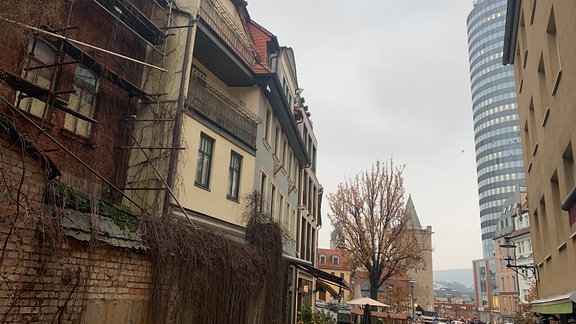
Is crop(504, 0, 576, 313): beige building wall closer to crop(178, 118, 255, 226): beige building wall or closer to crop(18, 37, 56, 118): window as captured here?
crop(178, 118, 255, 226): beige building wall

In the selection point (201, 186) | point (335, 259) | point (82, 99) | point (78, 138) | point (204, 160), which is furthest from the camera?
point (335, 259)

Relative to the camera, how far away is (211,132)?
45.0 ft

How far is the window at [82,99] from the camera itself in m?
10.5

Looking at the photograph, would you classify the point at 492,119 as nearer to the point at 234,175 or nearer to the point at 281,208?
the point at 281,208

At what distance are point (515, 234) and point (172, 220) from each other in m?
56.0

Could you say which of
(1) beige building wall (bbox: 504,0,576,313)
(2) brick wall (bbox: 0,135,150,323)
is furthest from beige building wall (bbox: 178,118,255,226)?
(1) beige building wall (bbox: 504,0,576,313)

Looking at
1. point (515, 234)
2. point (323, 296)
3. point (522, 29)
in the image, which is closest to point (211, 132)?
point (522, 29)

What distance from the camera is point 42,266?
19.7 ft

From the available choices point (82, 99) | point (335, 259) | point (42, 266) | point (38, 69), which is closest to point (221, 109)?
point (82, 99)

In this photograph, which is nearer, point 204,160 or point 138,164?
point 138,164

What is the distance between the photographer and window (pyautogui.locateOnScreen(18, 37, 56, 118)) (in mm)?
9203

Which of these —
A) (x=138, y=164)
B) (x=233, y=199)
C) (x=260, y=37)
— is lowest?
(x=233, y=199)

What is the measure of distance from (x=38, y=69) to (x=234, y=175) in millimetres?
7026

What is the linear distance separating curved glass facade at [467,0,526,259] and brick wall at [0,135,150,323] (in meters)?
118
